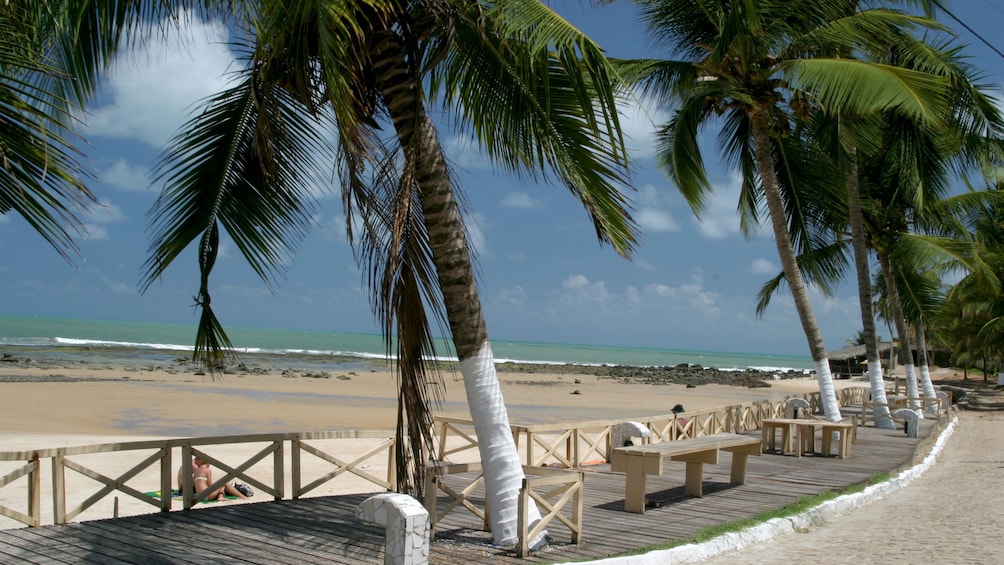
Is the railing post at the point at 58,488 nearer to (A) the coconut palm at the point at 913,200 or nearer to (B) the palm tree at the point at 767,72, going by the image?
(B) the palm tree at the point at 767,72

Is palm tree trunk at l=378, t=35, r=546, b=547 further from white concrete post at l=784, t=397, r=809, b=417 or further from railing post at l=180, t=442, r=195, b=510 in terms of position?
white concrete post at l=784, t=397, r=809, b=417

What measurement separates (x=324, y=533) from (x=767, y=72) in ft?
36.2

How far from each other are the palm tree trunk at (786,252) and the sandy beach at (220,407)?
24.6 ft

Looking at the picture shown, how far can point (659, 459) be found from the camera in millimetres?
8133

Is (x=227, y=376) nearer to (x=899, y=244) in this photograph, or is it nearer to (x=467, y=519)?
(x=899, y=244)

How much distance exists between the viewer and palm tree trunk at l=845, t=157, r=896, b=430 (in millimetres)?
17969

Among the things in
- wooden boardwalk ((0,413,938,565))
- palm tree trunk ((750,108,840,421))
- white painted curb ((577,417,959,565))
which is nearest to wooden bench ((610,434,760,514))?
wooden boardwalk ((0,413,938,565))

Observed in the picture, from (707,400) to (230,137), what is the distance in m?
35.3

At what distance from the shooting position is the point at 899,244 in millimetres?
20281

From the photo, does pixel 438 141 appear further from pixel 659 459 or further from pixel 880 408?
pixel 880 408

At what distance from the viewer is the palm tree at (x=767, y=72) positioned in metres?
12.7

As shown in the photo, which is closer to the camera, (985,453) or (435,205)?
(435,205)

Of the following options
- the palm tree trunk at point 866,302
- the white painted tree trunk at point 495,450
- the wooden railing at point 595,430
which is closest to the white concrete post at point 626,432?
the wooden railing at point 595,430

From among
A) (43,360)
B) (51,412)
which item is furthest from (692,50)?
(43,360)
